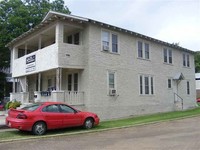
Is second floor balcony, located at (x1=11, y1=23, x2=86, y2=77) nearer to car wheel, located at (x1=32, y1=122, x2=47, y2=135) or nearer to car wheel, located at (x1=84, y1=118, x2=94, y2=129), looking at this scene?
car wheel, located at (x1=84, y1=118, x2=94, y2=129)

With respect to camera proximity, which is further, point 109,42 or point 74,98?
point 109,42

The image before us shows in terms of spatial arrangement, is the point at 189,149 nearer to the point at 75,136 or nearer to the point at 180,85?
the point at 75,136

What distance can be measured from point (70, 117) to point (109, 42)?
7.86 meters

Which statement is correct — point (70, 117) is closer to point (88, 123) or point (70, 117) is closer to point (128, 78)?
point (88, 123)

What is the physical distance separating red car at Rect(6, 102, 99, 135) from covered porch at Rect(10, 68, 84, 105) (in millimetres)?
2987

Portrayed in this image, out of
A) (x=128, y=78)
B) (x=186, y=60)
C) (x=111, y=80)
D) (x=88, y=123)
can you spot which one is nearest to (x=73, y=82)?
(x=111, y=80)

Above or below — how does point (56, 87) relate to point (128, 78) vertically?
below

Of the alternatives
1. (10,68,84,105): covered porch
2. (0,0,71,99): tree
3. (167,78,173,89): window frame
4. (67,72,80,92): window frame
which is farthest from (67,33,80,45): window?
(0,0,71,99): tree

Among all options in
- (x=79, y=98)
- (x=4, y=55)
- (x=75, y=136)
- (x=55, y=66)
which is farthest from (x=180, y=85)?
(x=4, y=55)

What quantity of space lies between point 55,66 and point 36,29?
4273 millimetres

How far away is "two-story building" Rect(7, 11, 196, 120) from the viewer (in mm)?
18109

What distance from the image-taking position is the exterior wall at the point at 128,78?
61.6 feet

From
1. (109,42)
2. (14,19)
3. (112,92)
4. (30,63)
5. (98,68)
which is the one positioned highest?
(14,19)

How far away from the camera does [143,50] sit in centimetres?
2330
